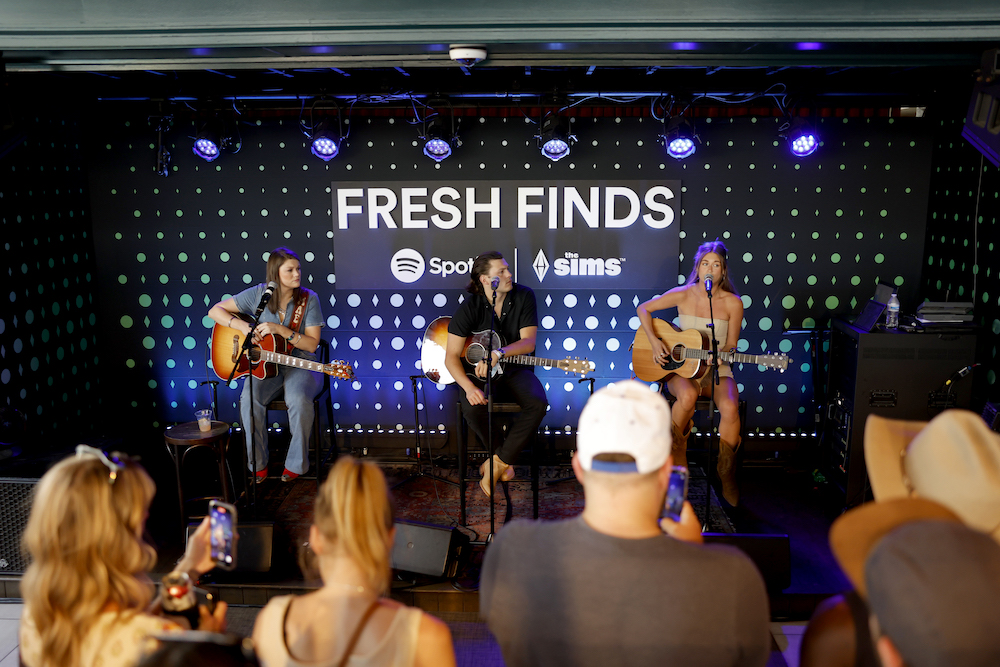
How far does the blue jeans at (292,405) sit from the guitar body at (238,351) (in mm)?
100

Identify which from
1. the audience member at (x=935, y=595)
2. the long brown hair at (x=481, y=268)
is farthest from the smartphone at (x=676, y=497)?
the long brown hair at (x=481, y=268)

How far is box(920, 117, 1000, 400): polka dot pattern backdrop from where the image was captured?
14.6ft

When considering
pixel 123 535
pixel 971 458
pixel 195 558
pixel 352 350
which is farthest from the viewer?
pixel 352 350

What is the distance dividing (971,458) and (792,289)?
4.28 meters

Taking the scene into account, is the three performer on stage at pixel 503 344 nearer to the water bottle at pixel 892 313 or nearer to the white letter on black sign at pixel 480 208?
the white letter on black sign at pixel 480 208

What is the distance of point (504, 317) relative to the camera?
480cm

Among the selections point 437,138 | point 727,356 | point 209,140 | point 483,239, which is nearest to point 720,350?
point 727,356

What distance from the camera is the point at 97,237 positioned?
5730 mm

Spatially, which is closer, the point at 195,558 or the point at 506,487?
the point at 195,558

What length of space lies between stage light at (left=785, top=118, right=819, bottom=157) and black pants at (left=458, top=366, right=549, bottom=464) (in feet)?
8.68

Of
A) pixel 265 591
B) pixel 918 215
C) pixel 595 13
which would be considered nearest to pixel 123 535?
pixel 265 591

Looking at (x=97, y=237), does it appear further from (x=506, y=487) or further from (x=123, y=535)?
(x=123, y=535)

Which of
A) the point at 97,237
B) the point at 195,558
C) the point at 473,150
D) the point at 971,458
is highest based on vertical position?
the point at 473,150

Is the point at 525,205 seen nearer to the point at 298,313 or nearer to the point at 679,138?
the point at 679,138
